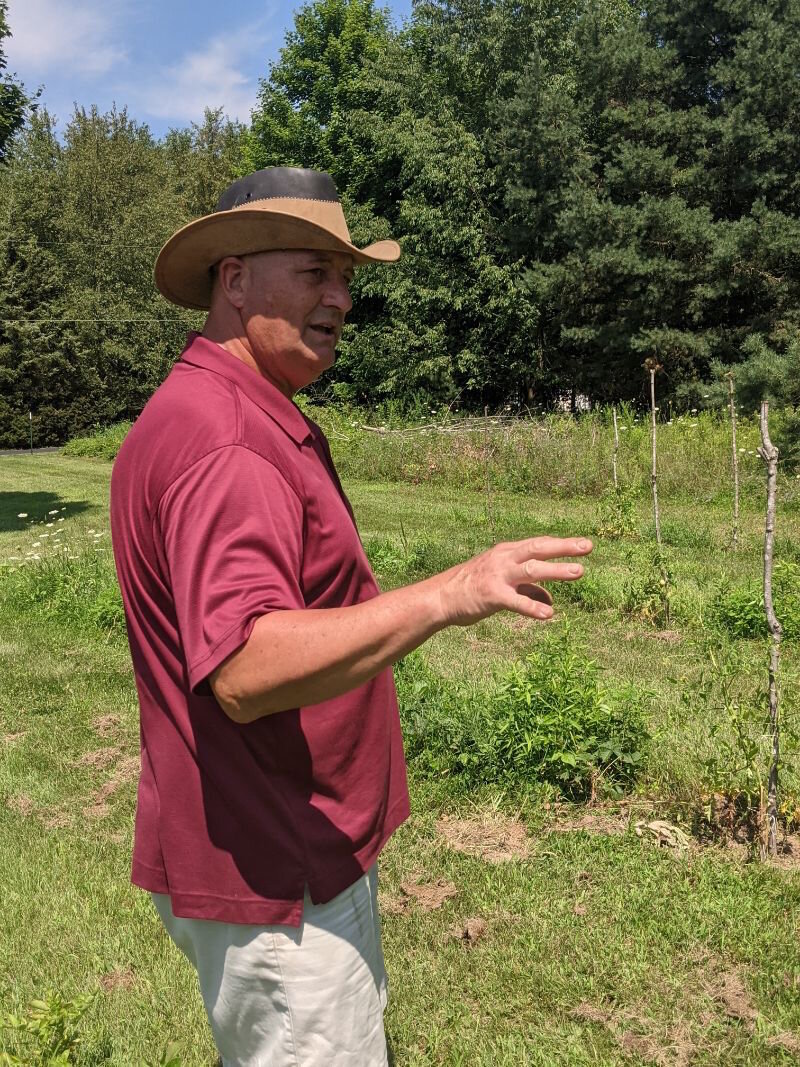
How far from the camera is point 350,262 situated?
1.91 meters

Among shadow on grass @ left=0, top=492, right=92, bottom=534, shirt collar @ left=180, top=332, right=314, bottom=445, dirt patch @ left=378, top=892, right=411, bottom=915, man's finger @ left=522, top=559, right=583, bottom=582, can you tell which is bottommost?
dirt patch @ left=378, top=892, right=411, bottom=915

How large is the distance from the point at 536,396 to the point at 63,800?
2708 centimetres

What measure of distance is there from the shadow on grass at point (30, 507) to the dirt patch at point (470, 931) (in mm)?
11246

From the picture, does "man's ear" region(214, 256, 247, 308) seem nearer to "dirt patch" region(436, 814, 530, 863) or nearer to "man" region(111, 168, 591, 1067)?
"man" region(111, 168, 591, 1067)

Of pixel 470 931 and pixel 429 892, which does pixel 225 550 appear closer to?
pixel 470 931

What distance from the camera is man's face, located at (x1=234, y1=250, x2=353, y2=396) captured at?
1.78 metres

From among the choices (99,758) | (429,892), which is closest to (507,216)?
(99,758)

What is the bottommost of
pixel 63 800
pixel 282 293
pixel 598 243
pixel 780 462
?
pixel 63 800

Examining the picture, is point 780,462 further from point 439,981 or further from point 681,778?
point 439,981

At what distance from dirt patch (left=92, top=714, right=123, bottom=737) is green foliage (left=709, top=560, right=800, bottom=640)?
4.23 meters

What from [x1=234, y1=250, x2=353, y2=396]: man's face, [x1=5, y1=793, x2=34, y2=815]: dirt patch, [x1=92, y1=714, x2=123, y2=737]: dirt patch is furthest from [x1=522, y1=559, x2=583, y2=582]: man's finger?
[x1=92, y1=714, x2=123, y2=737]: dirt patch

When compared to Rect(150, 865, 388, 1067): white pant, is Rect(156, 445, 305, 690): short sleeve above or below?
above

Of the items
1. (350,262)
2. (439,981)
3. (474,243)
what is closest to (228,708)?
(350,262)

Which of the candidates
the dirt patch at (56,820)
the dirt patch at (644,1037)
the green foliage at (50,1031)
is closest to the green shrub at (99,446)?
the dirt patch at (56,820)
